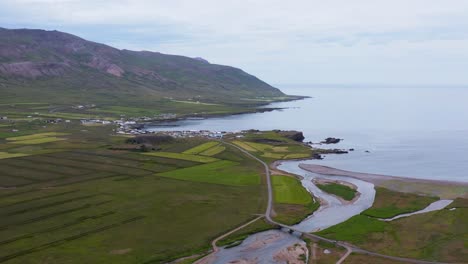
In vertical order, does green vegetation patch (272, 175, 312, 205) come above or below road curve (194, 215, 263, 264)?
above

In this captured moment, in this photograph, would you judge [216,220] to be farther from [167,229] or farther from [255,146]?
[255,146]

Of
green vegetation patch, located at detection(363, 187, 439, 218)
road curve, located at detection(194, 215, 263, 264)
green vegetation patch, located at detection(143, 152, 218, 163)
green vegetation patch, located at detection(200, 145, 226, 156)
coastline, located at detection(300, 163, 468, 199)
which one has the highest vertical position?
green vegetation patch, located at detection(200, 145, 226, 156)

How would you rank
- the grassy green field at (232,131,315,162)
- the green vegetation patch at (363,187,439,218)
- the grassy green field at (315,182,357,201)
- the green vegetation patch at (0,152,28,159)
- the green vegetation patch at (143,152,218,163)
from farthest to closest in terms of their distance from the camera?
the grassy green field at (232,131,315,162), the green vegetation patch at (143,152,218,163), the green vegetation patch at (0,152,28,159), the grassy green field at (315,182,357,201), the green vegetation patch at (363,187,439,218)

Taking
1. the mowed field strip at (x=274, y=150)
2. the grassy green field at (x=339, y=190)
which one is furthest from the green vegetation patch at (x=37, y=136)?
the grassy green field at (x=339, y=190)

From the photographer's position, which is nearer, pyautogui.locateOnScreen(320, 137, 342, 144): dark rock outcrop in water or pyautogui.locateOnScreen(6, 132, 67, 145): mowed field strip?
pyautogui.locateOnScreen(6, 132, 67, 145): mowed field strip

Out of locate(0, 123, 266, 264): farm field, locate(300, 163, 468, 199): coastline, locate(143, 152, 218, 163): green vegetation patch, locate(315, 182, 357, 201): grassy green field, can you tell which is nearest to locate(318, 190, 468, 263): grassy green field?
locate(315, 182, 357, 201): grassy green field

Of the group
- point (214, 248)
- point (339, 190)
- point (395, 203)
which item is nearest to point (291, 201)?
point (339, 190)

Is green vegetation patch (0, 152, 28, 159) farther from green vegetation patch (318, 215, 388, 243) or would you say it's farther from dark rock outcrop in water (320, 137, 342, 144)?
dark rock outcrop in water (320, 137, 342, 144)

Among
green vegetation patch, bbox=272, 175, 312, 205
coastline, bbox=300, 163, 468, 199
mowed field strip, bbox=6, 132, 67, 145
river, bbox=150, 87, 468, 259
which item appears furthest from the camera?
mowed field strip, bbox=6, 132, 67, 145
